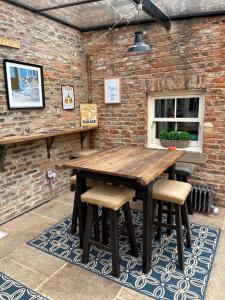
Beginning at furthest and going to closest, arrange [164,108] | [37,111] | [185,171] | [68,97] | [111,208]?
[68,97] < [164,108] < [37,111] < [185,171] < [111,208]

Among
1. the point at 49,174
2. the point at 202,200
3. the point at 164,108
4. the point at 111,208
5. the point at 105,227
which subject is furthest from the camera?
the point at 164,108

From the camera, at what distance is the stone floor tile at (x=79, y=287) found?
1.92m

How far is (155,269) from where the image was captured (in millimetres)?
2217

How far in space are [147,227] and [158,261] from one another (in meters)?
0.46

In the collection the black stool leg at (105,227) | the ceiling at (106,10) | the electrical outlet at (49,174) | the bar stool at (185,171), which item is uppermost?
the ceiling at (106,10)

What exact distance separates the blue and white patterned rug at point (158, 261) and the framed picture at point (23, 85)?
1696 millimetres

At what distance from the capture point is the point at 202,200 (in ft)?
10.8

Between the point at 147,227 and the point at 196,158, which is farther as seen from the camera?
the point at 196,158

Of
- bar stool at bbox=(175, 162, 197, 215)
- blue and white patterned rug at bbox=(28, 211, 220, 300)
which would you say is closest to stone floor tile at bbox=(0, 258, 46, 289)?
blue and white patterned rug at bbox=(28, 211, 220, 300)

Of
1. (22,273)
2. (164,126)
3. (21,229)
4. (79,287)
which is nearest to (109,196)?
(79,287)

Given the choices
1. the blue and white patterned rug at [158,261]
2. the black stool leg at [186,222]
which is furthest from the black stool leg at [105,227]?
the black stool leg at [186,222]

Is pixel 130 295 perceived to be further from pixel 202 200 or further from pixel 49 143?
pixel 49 143

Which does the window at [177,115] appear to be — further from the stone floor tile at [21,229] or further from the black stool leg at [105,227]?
the stone floor tile at [21,229]

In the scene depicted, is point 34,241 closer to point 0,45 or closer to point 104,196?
point 104,196
